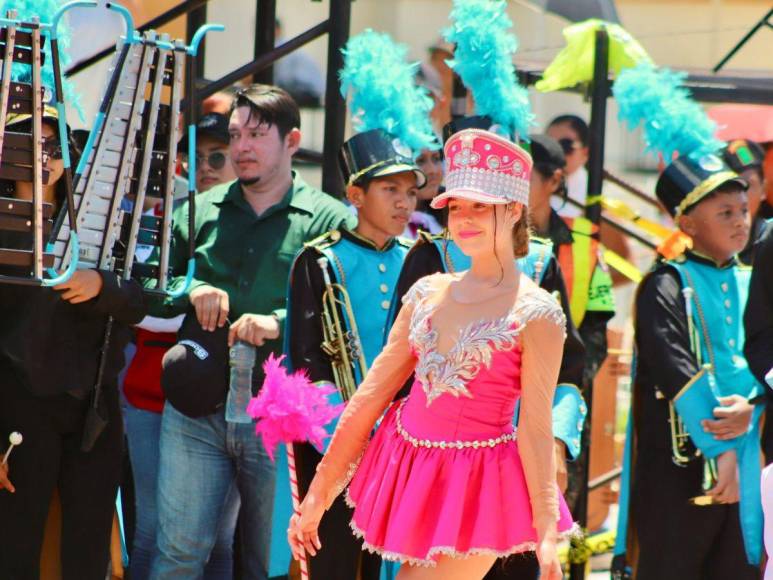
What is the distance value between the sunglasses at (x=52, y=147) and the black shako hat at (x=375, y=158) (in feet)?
3.47

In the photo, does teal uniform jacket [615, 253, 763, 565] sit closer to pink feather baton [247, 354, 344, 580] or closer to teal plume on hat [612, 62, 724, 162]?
teal plume on hat [612, 62, 724, 162]

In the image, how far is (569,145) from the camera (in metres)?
8.87

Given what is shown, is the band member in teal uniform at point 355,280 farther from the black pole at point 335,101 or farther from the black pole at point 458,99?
the black pole at point 458,99

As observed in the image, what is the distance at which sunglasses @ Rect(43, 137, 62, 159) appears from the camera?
536 cm

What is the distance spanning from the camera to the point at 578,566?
6.24m

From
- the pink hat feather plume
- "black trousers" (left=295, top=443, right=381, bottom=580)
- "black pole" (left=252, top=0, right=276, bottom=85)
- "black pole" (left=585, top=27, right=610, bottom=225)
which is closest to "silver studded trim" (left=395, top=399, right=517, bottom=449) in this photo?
the pink hat feather plume

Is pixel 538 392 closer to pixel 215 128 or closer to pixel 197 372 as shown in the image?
pixel 197 372

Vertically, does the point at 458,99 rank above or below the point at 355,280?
above

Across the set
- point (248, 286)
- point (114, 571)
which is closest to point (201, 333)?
point (248, 286)

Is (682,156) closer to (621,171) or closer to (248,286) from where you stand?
(248,286)

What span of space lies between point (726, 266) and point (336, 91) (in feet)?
5.75

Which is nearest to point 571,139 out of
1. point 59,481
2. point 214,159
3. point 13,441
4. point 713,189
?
point 713,189

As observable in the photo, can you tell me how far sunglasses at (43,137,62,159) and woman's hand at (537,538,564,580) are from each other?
2.22 meters

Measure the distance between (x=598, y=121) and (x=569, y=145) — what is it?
2.01m
